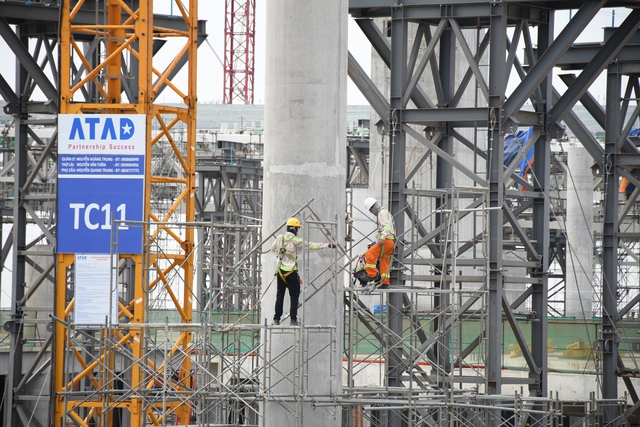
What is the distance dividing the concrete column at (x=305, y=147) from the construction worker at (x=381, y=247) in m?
1.10

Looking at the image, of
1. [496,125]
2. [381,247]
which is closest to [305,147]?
[381,247]

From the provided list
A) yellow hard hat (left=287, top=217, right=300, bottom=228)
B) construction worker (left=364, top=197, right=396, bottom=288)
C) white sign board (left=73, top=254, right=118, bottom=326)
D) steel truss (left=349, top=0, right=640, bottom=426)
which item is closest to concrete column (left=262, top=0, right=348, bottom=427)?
yellow hard hat (left=287, top=217, right=300, bottom=228)

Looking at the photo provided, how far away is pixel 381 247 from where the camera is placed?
19297 mm

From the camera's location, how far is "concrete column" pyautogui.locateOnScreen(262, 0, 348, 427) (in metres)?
17.7

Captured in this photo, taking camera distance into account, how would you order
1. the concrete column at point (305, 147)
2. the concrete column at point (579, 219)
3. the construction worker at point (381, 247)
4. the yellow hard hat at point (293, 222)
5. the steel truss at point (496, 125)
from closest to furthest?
the yellow hard hat at point (293, 222)
the concrete column at point (305, 147)
the construction worker at point (381, 247)
the steel truss at point (496, 125)
the concrete column at point (579, 219)

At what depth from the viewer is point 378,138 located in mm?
42438

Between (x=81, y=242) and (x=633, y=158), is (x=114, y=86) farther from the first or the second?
(x=633, y=158)

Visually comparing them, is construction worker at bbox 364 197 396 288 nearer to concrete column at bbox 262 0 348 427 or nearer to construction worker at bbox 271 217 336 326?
concrete column at bbox 262 0 348 427

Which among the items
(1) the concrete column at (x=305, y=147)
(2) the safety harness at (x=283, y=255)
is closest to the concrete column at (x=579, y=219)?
(1) the concrete column at (x=305, y=147)

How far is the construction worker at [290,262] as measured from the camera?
56.6ft

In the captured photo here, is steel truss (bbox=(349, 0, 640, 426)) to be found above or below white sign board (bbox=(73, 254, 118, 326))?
above

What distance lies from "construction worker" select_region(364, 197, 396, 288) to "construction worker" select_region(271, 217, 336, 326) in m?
1.78

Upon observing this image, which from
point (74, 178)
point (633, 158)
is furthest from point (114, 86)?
point (633, 158)

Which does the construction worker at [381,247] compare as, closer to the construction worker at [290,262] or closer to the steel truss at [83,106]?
the construction worker at [290,262]
